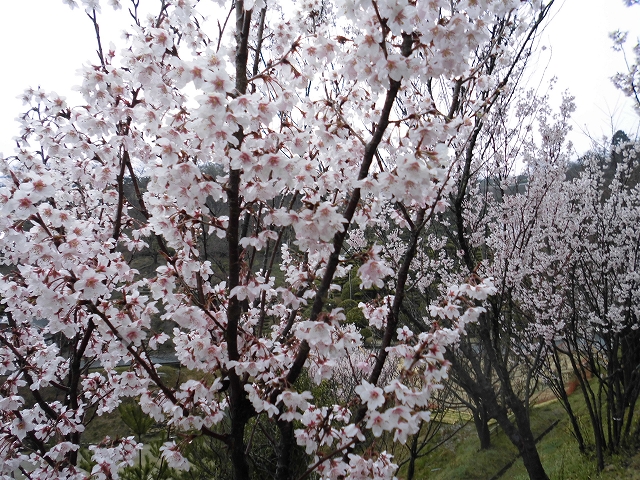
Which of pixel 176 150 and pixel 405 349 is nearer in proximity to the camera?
pixel 176 150

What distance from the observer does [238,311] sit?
2023 millimetres

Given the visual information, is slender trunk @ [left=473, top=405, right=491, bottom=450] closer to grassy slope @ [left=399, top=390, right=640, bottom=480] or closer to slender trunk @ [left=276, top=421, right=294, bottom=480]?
grassy slope @ [left=399, top=390, right=640, bottom=480]

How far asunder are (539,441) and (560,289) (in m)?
5.09

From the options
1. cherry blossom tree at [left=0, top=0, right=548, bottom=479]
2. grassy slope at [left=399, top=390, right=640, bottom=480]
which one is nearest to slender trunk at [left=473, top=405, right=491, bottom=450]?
grassy slope at [left=399, top=390, right=640, bottom=480]

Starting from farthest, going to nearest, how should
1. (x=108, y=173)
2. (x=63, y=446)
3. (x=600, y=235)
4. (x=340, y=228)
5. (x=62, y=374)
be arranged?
(x=600, y=235), (x=62, y=374), (x=108, y=173), (x=63, y=446), (x=340, y=228)

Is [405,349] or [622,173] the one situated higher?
[622,173]

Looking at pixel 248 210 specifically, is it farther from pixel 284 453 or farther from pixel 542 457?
pixel 542 457

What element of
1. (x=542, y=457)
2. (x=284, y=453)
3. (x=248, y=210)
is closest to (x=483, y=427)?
(x=542, y=457)

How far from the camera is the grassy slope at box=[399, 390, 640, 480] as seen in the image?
20.8ft

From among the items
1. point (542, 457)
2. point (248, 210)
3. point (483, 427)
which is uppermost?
point (248, 210)

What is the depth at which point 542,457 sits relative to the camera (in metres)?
8.42

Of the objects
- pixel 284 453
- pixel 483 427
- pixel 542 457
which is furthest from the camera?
pixel 483 427

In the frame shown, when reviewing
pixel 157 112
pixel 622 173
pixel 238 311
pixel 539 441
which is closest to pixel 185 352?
pixel 238 311

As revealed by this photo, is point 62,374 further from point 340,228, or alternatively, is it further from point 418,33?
point 418,33
